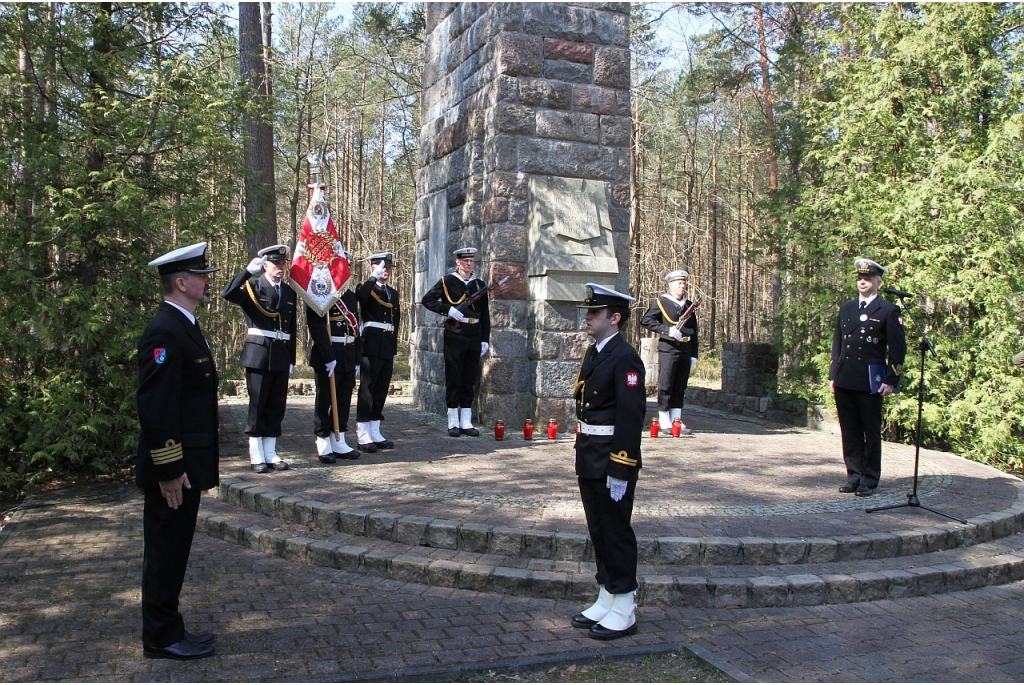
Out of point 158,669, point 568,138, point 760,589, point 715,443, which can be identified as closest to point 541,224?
point 568,138

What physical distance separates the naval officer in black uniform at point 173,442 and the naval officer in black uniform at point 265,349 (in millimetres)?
3215

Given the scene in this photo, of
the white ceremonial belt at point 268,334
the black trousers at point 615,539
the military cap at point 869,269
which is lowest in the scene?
the black trousers at point 615,539

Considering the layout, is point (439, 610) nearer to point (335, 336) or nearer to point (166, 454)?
point (166, 454)

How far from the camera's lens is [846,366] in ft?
23.9

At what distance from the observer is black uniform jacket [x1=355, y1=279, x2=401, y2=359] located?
8.69 meters

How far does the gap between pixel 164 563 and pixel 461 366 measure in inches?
208

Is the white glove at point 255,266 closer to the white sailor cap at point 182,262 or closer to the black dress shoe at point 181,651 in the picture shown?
the white sailor cap at point 182,262

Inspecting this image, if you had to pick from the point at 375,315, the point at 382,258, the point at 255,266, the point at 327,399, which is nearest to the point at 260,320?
the point at 255,266

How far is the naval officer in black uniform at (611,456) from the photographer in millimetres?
4375

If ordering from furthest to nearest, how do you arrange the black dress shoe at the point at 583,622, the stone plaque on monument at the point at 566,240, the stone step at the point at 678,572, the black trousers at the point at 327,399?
the stone plaque on monument at the point at 566,240
the black trousers at the point at 327,399
the stone step at the point at 678,572
the black dress shoe at the point at 583,622

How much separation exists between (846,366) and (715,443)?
256cm

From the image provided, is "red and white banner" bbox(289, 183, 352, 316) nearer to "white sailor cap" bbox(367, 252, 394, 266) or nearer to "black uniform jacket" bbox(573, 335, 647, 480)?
"white sailor cap" bbox(367, 252, 394, 266)

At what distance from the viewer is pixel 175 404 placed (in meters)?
4.12

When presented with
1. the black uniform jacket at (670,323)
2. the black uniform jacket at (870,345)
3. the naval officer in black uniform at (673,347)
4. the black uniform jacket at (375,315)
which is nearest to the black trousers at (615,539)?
the black uniform jacket at (870,345)
